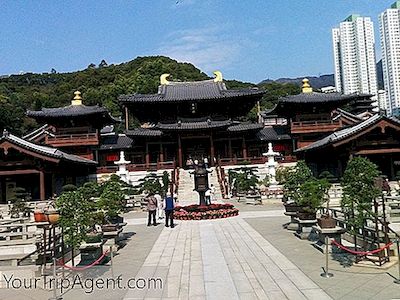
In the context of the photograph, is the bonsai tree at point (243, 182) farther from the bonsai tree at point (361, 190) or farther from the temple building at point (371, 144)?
the bonsai tree at point (361, 190)

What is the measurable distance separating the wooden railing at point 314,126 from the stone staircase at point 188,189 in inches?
397

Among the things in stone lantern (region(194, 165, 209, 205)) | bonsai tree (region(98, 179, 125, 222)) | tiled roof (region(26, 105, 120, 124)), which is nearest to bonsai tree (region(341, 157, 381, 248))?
bonsai tree (region(98, 179, 125, 222))

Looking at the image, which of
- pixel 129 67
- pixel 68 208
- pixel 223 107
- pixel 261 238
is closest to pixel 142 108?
pixel 223 107

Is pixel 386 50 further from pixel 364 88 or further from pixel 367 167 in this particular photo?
pixel 367 167

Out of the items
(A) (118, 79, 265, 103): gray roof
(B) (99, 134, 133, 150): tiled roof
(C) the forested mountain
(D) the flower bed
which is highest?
(C) the forested mountain

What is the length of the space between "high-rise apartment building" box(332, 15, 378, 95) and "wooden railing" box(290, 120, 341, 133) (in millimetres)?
89594

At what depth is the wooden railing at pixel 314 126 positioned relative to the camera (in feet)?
132

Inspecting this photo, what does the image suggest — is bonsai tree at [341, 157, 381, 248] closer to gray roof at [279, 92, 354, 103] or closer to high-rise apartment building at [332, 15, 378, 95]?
gray roof at [279, 92, 354, 103]

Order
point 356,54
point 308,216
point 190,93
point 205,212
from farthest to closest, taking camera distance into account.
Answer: point 356,54 → point 190,93 → point 205,212 → point 308,216

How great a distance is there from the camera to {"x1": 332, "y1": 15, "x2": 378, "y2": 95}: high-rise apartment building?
410 ft

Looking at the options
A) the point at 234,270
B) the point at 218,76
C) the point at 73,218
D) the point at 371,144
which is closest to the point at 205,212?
the point at 234,270

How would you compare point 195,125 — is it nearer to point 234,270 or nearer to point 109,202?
point 109,202

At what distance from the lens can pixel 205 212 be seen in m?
20.2

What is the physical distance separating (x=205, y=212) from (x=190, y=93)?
25391mm
